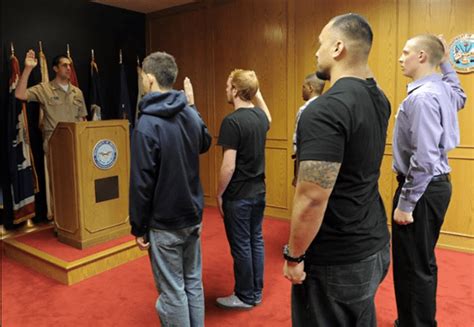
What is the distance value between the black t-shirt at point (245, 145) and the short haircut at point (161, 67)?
57 centimetres

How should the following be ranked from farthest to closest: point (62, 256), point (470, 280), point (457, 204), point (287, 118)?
point (287, 118)
point (457, 204)
point (62, 256)
point (470, 280)

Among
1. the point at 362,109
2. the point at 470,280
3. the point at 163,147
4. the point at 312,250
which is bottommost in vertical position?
the point at 470,280

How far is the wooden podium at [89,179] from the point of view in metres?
3.29

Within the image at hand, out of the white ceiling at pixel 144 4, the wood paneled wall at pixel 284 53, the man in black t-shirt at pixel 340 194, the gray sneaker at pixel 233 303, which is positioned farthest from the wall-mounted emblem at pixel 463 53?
the white ceiling at pixel 144 4

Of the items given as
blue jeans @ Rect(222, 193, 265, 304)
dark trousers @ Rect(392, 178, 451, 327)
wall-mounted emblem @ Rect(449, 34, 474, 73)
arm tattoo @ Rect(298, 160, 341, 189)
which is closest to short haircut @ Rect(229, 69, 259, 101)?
blue jeans @ Rect(222, 193, 265, 304)

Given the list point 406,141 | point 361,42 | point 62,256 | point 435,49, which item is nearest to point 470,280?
point 406,141

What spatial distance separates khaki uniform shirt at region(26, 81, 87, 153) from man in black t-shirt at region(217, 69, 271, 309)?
2476 millimetres

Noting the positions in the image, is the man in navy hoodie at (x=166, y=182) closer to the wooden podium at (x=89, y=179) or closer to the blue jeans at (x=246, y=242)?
the blue jeans at (x=246, y=242)

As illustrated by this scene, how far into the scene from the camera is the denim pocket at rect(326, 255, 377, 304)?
1317 millimetres

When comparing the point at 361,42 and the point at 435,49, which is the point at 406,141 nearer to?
the point at 435,49

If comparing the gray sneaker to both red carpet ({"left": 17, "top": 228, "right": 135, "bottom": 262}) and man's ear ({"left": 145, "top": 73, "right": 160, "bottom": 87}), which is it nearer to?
red carpet ({"left": 17, "top": 228, "right": 135, "bottom": 262})

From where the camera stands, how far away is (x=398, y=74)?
3.84 metres

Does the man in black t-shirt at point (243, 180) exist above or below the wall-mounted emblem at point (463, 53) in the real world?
below

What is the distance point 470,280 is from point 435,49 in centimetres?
190
